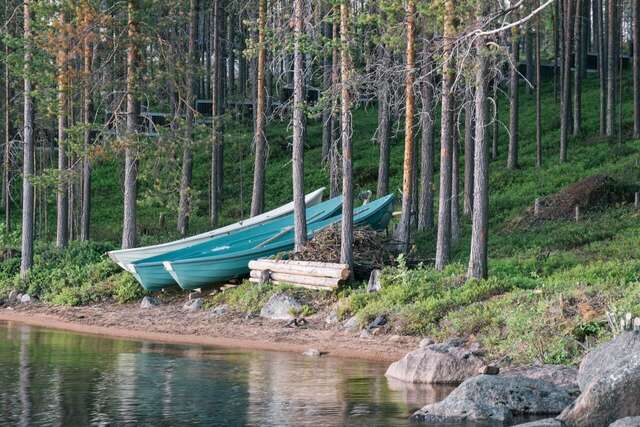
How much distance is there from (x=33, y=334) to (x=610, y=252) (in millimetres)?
13219

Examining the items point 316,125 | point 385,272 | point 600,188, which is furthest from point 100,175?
point 385,272

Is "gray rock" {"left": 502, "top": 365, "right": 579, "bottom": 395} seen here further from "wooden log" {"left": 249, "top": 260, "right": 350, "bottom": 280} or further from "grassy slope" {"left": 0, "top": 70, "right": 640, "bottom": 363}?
"wooden log" {"left": 249, "top": 260, "right": 350, "bottom": 280}

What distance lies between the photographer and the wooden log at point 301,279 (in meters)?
22.5

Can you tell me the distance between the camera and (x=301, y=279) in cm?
2328

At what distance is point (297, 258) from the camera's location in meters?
24.4

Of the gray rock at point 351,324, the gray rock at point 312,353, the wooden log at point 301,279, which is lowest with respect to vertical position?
the gray rock at point 312,353

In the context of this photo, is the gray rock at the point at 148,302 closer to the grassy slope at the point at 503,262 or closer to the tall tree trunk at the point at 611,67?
the grassy slope at the point at 503,262

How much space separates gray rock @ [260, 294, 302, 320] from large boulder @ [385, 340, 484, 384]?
6450 mm

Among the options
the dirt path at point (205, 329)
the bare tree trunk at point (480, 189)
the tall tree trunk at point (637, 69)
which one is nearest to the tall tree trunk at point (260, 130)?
the dirt path at point (205, 329)

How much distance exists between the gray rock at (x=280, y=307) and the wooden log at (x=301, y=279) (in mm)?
633

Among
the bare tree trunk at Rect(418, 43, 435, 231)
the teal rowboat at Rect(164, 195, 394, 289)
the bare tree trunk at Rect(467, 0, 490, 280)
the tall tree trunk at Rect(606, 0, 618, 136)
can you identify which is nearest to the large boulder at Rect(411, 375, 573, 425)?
the bare tree trunk at Rect(467, 0, 490, 280)

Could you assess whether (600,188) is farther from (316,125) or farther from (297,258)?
(316,125)

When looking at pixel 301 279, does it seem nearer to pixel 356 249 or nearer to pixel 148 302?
pixel 356 249

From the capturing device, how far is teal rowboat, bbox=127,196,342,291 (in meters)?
25.7
